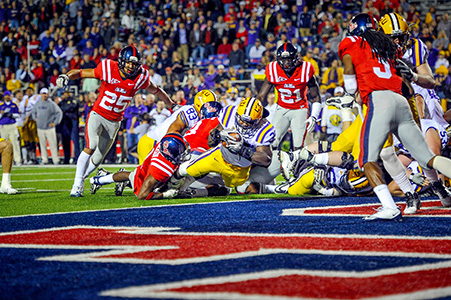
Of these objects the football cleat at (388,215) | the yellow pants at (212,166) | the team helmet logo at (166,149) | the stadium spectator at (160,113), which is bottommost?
the stadium spectator at (160,113)

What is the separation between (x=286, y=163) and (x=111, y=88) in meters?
2.41

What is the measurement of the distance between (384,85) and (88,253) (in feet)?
8.75

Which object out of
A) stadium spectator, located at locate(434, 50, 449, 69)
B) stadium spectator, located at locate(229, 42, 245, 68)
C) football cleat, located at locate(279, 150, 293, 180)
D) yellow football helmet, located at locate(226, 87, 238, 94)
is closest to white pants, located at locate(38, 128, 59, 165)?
yellow football helmet, located at locate(226, 87, 238, 94)

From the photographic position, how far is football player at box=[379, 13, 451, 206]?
559 centimetres

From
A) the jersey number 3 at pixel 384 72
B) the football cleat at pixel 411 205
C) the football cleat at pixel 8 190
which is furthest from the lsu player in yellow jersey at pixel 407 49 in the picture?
the football cleat at pixel 8 190

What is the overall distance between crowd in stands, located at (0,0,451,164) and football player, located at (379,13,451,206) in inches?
330

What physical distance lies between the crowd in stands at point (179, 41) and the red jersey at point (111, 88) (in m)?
6.16

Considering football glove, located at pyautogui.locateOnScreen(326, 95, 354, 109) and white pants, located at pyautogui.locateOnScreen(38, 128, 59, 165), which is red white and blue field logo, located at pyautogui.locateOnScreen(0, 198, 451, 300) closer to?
football glove, located at pyautogui.locateOnScreen(326, 95, 354, 109)

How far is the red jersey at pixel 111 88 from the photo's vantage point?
27.3ft

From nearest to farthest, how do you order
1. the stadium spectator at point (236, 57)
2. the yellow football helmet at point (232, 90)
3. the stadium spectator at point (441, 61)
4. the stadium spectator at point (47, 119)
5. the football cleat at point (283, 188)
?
1. the football cleat at point (283, 188)
2. the stadium spectator at point (441, 61)
3. the yellow football helmet at point (232, 90)
4. the stadium spectator at point (47, 119)
5. the stadium spectator at point (236, 57)

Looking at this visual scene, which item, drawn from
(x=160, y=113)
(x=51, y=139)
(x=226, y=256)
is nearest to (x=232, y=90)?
(x=160, y=113)

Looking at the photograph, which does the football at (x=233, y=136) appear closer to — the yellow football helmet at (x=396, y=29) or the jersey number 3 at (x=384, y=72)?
the yellow football helmet at (x=396, y=29)

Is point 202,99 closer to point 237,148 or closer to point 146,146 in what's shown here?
point 146,146

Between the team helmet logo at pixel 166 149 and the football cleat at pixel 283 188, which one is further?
the football cleat at pixel 283 188
